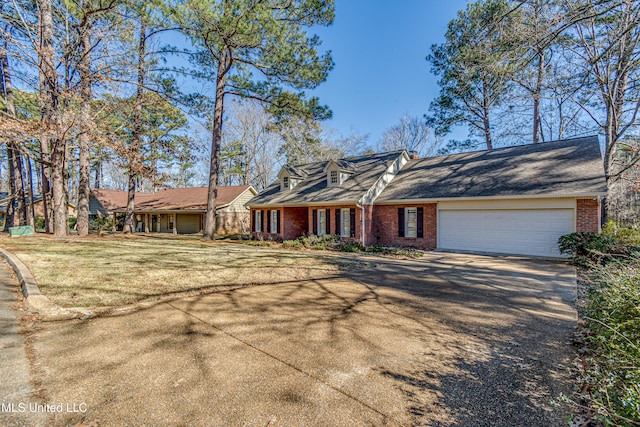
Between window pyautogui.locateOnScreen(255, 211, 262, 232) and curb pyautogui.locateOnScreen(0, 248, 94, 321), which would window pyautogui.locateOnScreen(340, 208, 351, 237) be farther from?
curb pyautogui.locateOnScreen(0, 248, 94, 321)

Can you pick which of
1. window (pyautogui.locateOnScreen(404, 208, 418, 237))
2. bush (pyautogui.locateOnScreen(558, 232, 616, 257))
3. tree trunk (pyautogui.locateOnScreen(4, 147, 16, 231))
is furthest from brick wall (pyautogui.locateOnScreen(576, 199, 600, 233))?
tree trunk (pyautogui.locateOnScreen(4, 147, 16, 231))

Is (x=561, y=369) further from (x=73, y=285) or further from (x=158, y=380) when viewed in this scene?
(x=73, y=285)

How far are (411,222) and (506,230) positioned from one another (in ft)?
13.8

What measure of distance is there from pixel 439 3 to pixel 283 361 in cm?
1484

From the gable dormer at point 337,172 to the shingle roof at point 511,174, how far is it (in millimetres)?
2727

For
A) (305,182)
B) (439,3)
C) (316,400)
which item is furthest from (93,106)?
(316,400)

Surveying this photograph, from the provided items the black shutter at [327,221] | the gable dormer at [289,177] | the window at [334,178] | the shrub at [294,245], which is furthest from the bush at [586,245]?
the gable dormer at [289,177]

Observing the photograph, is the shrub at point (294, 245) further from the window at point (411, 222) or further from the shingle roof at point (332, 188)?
the window at point (411, 222)

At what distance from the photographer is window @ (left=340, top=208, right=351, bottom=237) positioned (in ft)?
55.5

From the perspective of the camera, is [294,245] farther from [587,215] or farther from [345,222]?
[587,215]

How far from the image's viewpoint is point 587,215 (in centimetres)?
1134

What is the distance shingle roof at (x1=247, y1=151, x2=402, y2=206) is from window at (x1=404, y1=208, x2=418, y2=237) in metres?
2.47

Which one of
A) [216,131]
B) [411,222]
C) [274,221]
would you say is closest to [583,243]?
[411,222]

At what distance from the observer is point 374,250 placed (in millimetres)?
13875
